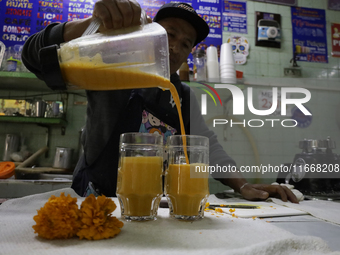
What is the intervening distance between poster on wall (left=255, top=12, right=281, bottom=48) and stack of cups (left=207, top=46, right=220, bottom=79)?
690mm

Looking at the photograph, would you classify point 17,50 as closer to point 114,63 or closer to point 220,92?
point 220,92

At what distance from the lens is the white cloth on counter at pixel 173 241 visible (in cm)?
43

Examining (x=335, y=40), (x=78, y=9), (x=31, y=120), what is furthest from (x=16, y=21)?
(x=335, y=40)

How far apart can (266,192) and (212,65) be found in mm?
1546

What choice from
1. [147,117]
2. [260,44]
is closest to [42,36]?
[147,117]

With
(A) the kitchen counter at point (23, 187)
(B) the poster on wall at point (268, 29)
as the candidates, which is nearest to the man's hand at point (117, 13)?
(A) the kitchen counter at point (23, 187)

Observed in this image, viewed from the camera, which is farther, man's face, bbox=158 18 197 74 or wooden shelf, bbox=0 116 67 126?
wooden shelf, bbox=0 116 67 126

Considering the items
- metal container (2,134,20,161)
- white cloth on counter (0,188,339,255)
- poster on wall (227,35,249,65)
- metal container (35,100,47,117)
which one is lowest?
white cloth on counter (0,188,339,255)

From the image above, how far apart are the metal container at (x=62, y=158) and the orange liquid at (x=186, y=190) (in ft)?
6.19

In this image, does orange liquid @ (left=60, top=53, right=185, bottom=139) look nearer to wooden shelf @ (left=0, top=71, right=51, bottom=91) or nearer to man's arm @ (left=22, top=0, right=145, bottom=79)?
man's arm @ (left=22, top=0, right=145, bottom=79)

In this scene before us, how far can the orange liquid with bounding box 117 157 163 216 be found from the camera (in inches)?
27.2

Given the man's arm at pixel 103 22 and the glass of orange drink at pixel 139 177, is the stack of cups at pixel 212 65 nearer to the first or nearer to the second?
the man's arm at pixel 103 22

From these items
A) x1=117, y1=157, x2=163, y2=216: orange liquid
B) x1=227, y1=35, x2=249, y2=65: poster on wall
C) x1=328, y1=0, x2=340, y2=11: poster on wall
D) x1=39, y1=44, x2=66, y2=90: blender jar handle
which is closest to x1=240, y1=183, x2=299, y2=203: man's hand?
x1=117, y1=157, x2=163, y2=216: orange liquid

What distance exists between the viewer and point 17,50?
2504 mm
